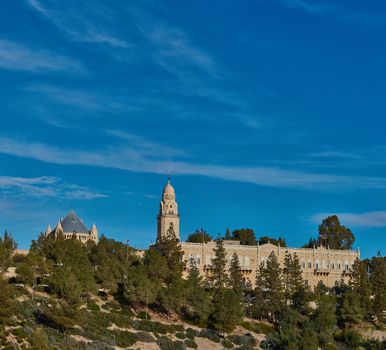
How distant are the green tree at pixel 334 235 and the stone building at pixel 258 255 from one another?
6.64 metres

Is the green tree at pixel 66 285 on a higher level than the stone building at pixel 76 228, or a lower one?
lower

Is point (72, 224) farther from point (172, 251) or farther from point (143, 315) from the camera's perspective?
point (143, 315)

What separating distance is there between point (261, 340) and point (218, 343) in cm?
666

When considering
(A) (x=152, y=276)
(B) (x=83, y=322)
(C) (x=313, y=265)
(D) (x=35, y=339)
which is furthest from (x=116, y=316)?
(C) (x=313, y=265)

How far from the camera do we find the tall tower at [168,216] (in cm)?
11575

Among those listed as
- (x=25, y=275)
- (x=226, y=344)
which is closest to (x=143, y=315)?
(x=226, y=344)

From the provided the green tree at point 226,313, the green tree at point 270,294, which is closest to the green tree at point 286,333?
the green tree at point 270,294

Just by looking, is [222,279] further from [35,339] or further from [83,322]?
[35,339]

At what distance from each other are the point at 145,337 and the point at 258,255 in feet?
147

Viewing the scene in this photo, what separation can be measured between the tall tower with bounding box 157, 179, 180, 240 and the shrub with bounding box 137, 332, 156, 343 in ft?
127

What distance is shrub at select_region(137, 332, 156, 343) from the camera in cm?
7497

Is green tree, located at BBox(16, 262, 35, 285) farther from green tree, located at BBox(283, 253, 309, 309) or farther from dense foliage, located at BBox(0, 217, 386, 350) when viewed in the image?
green tree, located at BBox(283, 253, 309, 309)

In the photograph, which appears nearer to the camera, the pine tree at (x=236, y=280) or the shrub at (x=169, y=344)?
the shrub at (x=169, y=344)

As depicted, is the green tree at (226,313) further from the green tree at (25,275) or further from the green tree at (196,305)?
the green tree at (25,275)
